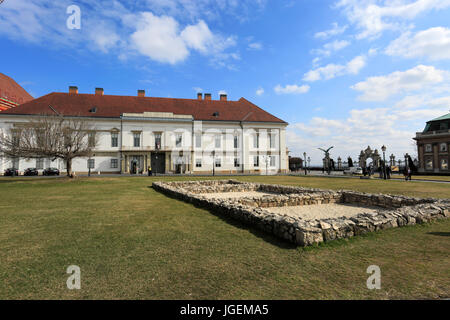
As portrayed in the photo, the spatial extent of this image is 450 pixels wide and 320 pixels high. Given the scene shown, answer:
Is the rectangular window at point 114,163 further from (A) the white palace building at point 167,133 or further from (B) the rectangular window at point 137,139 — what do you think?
(B) the rectangular window at point 137,139

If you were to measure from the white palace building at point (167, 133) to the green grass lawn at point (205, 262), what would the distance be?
32693mm

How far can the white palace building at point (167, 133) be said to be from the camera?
41.3 metres

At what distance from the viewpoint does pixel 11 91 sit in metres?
45.6

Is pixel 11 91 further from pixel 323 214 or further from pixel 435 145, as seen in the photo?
pixel 435 145

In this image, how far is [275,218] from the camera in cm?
653

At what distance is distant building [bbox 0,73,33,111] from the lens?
1655 inches

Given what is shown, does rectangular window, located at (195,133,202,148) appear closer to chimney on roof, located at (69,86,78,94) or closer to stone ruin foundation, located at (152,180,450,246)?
chimney on roof, located at (69,86,78,94)

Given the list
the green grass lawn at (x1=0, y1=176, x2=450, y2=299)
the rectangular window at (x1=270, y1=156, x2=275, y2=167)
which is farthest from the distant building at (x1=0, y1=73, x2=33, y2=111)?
the rectangular window at (x1=270, y1=156, x2=275, y2=167)
